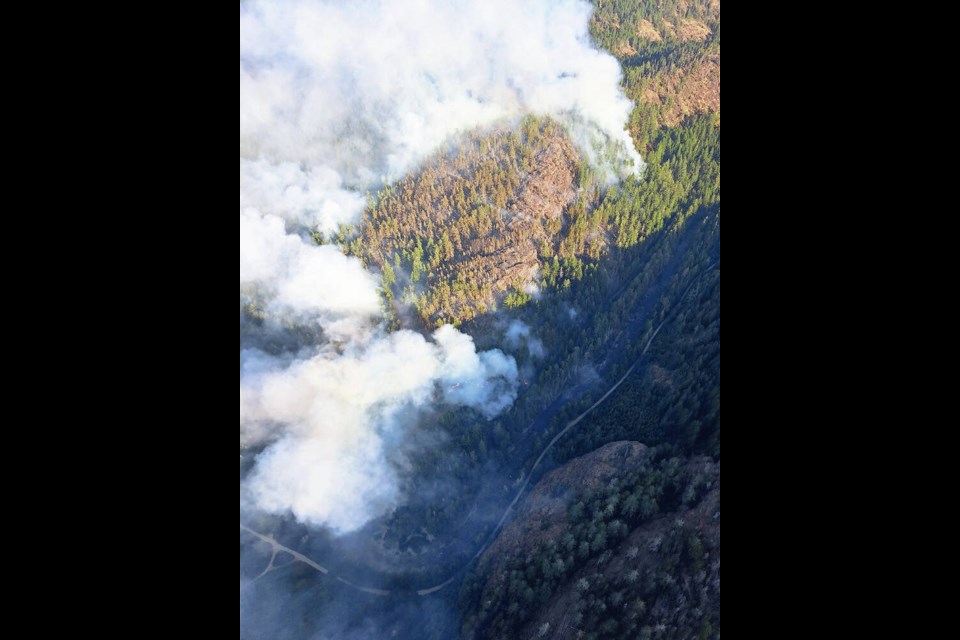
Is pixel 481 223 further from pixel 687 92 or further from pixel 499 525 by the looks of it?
pixel 499 525

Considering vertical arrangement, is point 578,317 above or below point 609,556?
above

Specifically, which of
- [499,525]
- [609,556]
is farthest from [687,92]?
[499,525]

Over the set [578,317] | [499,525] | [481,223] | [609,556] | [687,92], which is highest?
[687,92]

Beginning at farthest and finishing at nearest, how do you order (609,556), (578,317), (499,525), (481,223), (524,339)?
1. (481,223)
2. (578,317)
3. (524,339)
4. (499,525)
5. (609,556)

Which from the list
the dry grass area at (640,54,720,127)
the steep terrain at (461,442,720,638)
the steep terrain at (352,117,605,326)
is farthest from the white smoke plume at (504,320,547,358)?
the dry grass area at (640,54,720,127)

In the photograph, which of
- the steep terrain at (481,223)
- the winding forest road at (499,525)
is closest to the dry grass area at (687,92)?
the steep terrain at (481,223)
